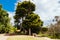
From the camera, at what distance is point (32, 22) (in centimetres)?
2892

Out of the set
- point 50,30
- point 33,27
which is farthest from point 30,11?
point 50,30

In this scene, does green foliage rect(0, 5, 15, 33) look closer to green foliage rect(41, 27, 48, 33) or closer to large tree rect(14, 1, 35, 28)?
large tree rect(14, 1, 35, 28)

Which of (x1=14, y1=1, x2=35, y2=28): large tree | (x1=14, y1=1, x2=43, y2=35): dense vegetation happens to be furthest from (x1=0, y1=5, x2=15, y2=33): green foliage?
(x1=14, y1=1, x2=35, y2=28): large tree

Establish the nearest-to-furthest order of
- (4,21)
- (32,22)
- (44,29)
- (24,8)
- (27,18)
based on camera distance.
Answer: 1. (32,22)
2. (27,18)
3. (24,8)
4. (44,29)
5. (4,21)

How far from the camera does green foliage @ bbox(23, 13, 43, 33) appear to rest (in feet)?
94.7

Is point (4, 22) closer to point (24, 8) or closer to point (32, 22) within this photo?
point (24, 8)

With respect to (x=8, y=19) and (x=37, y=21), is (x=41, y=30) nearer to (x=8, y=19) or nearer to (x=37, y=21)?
(x=37, y=21)

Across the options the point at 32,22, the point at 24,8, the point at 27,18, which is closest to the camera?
the point at 32,22

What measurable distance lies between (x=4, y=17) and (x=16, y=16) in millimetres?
4887

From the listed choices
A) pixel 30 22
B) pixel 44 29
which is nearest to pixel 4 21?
pixel 30 22

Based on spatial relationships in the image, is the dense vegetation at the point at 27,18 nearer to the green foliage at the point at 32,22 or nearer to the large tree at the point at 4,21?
the green foliage at the point at 32,22

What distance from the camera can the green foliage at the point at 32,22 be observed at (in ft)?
94.7

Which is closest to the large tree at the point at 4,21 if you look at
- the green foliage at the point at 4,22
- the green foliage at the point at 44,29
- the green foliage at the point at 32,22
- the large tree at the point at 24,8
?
the green foliage at the point at 4,22

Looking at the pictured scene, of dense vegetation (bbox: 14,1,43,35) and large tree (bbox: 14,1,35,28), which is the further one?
large tree (bbox: 14,1,35,28)
